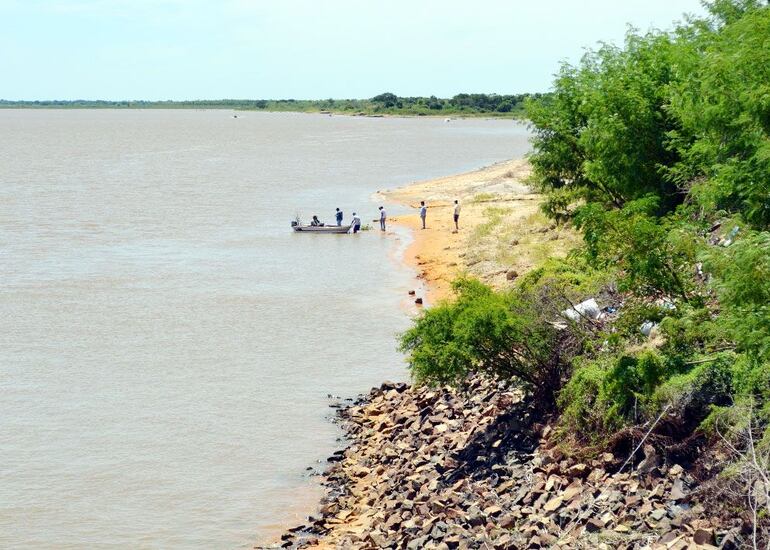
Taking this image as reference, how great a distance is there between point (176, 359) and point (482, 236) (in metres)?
18.5

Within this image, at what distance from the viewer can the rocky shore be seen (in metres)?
14.6

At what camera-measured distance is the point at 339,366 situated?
29.5 meters

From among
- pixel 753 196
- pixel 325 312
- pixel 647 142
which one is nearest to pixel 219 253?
pixel 325 312

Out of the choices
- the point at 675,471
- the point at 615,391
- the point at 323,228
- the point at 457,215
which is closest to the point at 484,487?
the point at 615,391

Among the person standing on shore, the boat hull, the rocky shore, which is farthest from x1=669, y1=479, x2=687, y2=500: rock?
the boat hull

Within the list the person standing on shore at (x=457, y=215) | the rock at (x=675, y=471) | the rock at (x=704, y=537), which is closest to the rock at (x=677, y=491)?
the rock at (x=675, y=471)

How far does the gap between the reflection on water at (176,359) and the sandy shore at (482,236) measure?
1679mm

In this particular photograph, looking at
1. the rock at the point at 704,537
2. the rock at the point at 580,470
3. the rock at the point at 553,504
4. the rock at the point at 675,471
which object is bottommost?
the rock at the point at 553,504

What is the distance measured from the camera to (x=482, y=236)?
45031 millimetres

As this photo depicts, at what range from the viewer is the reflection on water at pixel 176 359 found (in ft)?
69.2

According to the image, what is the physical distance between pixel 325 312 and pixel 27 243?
2421cm

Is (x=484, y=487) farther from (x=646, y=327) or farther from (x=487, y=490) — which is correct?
(x=646, y=327)

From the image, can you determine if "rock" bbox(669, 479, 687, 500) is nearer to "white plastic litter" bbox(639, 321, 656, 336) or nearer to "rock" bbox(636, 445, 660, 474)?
"rock" bbox(636, 445, 660, 474)

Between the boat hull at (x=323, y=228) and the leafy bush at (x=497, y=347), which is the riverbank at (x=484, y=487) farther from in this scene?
the boat hull at (x=323, y=228)
